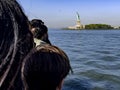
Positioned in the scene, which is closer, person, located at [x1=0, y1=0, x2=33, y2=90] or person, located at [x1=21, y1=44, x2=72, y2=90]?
person, located at [x1=0, y1=0, x2=33, y2=90]

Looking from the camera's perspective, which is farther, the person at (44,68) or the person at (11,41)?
the person at (44,68)

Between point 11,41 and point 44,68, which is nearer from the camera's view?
point 11,41

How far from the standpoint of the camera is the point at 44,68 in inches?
64.7

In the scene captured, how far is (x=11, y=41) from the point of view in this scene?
143 centimetres

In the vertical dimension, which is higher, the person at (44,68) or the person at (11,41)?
the person at (11,41)

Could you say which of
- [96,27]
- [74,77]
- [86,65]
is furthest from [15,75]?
[96,27]

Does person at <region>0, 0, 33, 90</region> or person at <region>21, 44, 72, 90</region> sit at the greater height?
person at <region>0, 0, 33, 90</region>

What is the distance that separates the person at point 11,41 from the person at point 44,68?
0.08 m

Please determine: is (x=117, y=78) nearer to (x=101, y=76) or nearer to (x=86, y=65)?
(x=101, y=76)

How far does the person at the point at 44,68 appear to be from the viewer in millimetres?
1600

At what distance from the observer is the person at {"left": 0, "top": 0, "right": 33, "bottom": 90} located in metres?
1.43

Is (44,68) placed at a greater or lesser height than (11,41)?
lesser

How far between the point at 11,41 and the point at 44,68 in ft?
0.88

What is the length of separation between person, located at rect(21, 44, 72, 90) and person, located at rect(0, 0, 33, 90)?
79 millimetres
